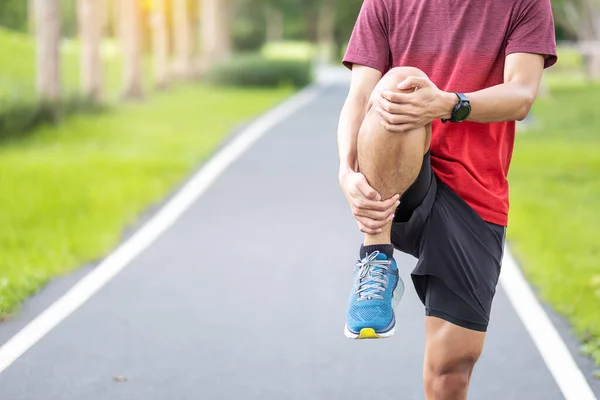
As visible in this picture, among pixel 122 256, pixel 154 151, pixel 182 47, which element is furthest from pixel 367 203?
pixel 182 47

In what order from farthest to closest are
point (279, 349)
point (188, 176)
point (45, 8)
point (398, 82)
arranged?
point (45, 8)
point (188, 176)
point (279, 349)
point (398, 82)

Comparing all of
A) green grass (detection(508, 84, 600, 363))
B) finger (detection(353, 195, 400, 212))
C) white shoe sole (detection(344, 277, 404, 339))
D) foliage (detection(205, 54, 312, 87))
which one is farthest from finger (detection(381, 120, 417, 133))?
foliage (detection(205, 54, 312, 87))

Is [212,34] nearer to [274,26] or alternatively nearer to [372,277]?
[372,277]

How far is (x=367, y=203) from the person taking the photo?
3.13m

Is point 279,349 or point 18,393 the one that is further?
point 279,349

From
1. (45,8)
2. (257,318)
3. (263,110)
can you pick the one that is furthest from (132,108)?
(257,318)

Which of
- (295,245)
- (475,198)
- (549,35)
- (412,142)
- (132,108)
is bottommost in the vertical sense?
(132,108)

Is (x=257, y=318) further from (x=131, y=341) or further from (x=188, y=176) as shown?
(x=188, y=176)

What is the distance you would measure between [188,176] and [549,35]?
9.61 m

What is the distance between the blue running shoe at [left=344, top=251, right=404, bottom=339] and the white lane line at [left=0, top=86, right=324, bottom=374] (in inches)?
96.4

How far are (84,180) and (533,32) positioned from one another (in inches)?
371

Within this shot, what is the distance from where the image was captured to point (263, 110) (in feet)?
79.8

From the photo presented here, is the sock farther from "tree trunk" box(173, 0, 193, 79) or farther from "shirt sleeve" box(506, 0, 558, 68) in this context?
"tree trunk" box(173, 0, 193, 79)

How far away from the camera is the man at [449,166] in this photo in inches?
128
